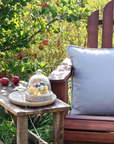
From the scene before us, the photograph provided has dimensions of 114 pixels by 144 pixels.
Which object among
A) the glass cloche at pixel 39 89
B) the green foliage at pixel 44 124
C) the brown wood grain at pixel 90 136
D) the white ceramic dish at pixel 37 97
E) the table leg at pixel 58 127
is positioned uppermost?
the glass cloche at pixel 39 89

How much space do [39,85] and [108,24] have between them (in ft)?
3.66

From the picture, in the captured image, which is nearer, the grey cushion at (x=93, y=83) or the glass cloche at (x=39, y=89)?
the glass cloche at (x=39, y=89)

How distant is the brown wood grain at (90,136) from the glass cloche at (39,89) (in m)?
0.27

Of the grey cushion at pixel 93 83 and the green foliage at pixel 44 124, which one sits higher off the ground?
the grey cushion at pixel 93 83

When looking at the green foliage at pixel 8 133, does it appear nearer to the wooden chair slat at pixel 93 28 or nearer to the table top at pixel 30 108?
the table top at pixel 30 108

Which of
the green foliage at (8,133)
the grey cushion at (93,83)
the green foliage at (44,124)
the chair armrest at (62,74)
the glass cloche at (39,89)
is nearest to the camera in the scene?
the glass cloche at (39,89)

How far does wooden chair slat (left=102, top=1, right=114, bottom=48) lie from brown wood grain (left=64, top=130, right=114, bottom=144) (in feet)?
3.33

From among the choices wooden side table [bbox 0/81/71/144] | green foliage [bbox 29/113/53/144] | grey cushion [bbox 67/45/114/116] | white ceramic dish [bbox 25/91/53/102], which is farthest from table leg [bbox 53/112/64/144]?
green foliage [bbox 29/113/53/144]

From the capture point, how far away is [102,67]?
1.46m

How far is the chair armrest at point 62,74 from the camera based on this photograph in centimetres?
124

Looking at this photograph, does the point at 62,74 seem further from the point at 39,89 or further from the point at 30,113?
the point at 30,113

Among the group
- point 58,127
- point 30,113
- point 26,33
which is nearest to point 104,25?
point 26,33

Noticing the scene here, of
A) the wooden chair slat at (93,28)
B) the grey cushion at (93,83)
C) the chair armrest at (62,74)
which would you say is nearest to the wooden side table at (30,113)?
the chair armrest at (62,74)

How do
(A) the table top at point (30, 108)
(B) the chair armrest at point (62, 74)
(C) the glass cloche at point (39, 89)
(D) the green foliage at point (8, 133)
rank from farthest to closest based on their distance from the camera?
(D) the green foliage at point (8, 133) < (B) the chair armrest at point (62, 74) < (C) the glass cloche at point (39, 89) < (A) the table top at point (30, 108)
